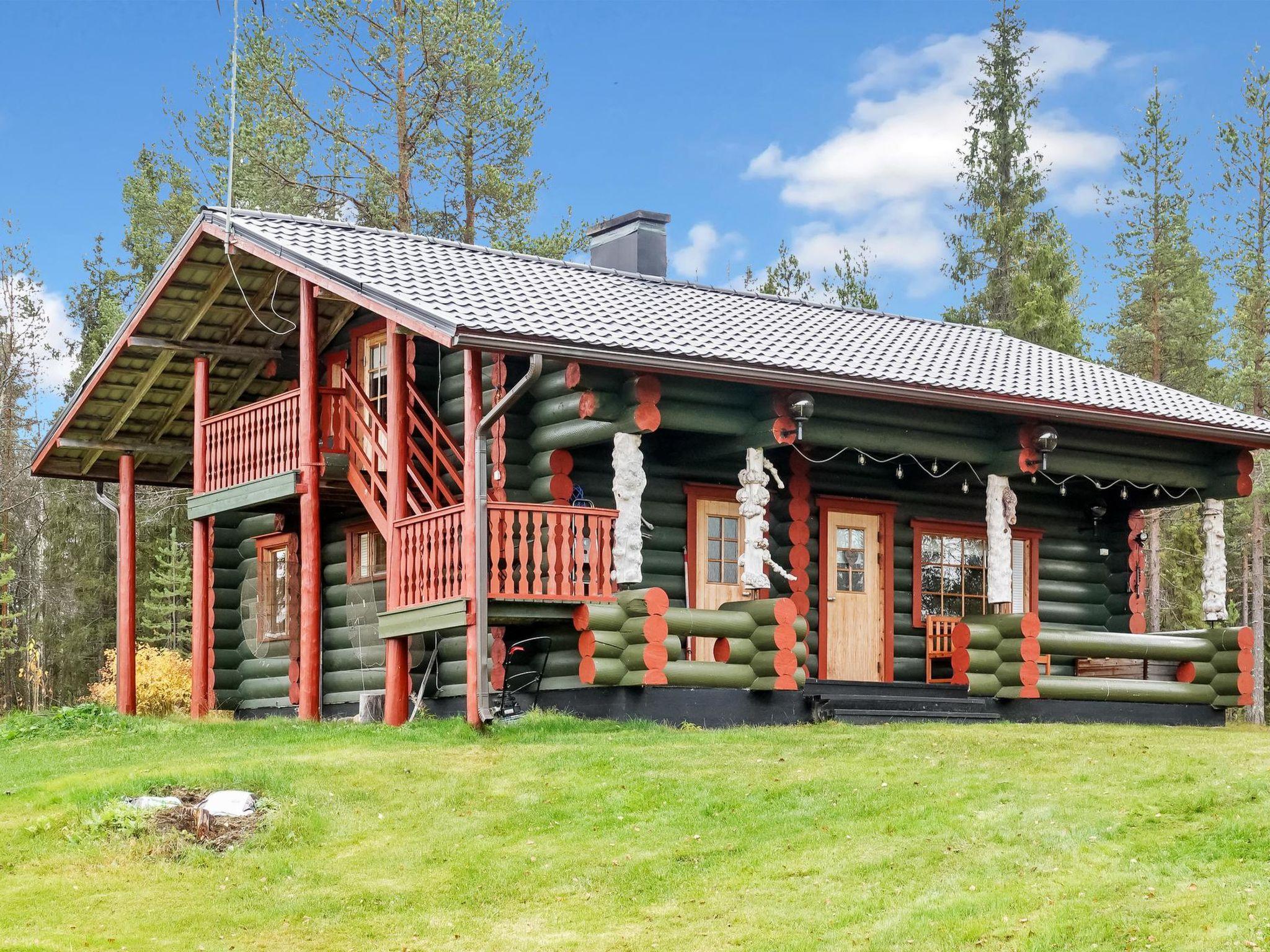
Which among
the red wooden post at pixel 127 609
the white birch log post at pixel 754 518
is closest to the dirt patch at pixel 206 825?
the white birch log post at pixel 754 518

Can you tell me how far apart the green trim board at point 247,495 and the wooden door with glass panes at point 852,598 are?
241 inches

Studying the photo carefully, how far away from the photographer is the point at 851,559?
19750 millimetres

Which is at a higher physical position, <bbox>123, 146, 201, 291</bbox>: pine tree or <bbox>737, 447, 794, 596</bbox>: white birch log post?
<bbox>123, 146, 201, 291</bbox>: pine tree

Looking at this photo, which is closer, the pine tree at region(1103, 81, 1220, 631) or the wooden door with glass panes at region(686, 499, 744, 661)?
the wooden door with glass panes at region(686, 499, 744, 661)

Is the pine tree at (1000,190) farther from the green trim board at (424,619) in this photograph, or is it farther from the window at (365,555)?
the green trim board at (424,619)

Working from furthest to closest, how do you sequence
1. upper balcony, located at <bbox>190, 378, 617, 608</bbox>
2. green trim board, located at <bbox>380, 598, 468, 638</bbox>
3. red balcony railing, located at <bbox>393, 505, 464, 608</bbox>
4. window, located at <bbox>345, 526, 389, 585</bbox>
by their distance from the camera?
window, located at <bbox>345, 526, 389, 585</bbox> → red balcony railing, located at <bbox>393, 505, 464, 608</bbox> → upper balcony, located at <bbox>190, 378, 617, 608</bbox> → green trim board, located at <bbox>380, 598, 468, 638</bbox>

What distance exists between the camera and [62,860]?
1157cm

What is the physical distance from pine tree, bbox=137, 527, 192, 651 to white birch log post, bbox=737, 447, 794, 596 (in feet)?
64.7

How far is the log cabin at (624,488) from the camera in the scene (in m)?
16.1

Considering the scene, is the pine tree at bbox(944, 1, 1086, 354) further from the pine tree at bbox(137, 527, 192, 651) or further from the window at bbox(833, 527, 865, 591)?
the window at bbox(833, 527, 865, 591)

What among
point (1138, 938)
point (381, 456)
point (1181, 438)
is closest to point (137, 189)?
point (381, 456)

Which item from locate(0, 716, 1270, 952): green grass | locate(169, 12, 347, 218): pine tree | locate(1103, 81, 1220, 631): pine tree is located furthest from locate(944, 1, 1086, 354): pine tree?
locate(0, 716, 1270, 952): green grass

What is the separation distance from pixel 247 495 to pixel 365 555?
173cm

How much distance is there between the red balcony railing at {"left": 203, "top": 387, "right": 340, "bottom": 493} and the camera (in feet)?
62.0
